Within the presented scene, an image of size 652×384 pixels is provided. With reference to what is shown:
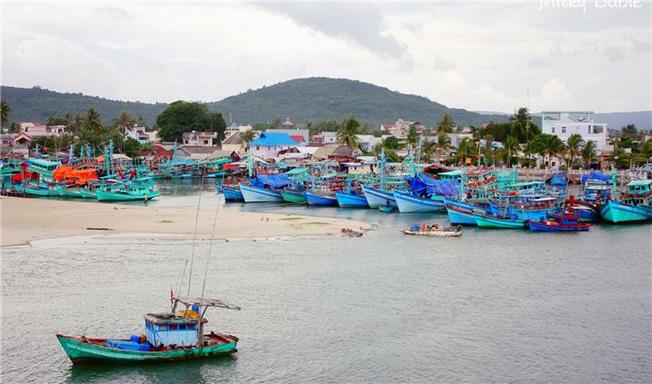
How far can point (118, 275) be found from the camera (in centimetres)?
3884

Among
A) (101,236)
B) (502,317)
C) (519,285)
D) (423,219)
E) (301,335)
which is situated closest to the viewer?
(301,335)

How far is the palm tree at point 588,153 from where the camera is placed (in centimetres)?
9488

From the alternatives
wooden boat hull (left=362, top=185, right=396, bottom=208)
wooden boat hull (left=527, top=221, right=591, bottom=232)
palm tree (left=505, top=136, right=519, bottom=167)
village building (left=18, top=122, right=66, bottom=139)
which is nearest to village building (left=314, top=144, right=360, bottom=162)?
palm tree (left=505, top=136, right=519, bottom=167)

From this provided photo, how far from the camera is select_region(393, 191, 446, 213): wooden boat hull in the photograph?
67.6 meters

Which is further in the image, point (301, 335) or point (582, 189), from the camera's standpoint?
point (582, 189)

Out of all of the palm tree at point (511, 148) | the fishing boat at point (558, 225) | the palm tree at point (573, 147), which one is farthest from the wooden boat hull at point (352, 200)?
the palm tree at point (573, 147)

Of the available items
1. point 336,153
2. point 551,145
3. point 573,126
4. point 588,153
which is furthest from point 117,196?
point 573,126

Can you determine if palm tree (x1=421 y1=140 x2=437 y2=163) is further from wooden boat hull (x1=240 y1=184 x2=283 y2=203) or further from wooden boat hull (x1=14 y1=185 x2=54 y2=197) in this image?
wooden boat hull (x1=14 y1=185 x2=54 y2=197)

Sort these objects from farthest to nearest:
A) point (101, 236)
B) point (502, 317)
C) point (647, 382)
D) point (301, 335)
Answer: point (101, 236) → point (502, 317) → point (301, 335) → point (647, 382)

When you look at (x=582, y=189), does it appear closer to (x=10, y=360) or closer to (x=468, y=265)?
(x=468, y=265)

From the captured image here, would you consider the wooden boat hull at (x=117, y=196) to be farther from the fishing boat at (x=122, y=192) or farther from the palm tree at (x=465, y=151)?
the palm tree at (x=465, y=151)

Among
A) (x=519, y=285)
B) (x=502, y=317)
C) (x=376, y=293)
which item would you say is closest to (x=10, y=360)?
(x=376, y=293)

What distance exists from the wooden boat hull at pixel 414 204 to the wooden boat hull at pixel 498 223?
33.7 ft

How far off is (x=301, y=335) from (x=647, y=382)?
1167 cm
